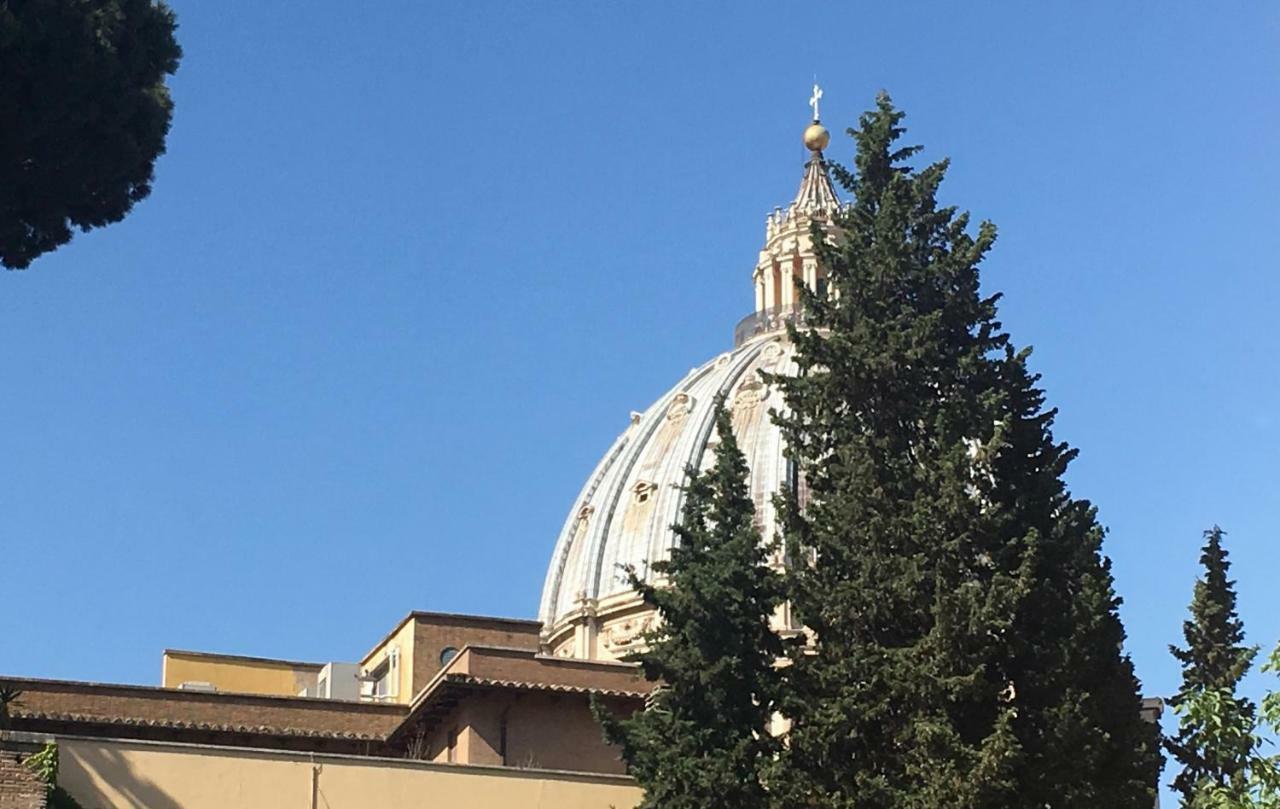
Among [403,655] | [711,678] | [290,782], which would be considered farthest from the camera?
[403,655]

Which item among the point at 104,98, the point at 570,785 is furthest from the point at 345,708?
the point at 104,98

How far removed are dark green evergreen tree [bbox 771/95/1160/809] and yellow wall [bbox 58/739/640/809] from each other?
3419 millimetres

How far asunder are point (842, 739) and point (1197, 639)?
13.2m

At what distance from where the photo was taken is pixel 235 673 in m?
44.6

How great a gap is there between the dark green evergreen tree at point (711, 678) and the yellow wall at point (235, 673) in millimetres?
15884

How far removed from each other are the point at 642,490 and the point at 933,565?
5354 centimetres

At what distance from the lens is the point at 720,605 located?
93.8ft

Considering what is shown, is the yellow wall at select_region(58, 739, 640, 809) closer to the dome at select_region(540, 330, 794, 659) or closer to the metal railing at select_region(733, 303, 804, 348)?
the dome at select_region(540, 330, 794, 659)

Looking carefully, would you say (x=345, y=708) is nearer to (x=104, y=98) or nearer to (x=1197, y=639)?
(x=1197, y=639)

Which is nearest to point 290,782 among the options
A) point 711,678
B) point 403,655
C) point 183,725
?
point 711,678

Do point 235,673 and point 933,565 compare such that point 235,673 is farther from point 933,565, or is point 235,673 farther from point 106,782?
point 933,565

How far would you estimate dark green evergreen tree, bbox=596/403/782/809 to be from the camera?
27094 mm

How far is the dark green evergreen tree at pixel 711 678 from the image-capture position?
27094mm

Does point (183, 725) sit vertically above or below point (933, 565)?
above
